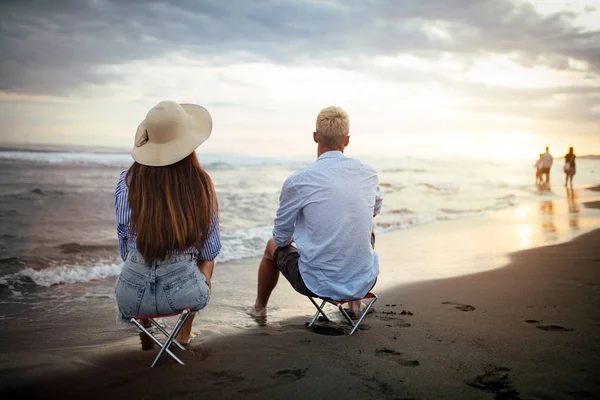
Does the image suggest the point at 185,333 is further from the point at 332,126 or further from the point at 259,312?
the point at 332,126

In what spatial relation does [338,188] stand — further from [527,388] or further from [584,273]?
[584,273]

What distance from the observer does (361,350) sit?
3.58m

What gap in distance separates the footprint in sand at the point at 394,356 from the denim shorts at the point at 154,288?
1.31m

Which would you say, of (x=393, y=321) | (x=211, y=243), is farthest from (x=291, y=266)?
(x=393, y=321)

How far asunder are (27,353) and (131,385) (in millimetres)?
1233

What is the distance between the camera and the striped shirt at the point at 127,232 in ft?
10.9

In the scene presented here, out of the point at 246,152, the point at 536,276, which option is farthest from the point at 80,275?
the point at 246,152

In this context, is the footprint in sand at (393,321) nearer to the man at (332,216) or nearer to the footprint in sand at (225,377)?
the man at (332,216)

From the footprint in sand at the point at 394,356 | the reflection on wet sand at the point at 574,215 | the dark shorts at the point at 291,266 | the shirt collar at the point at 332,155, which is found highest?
the shirt collar at the point at 332,155

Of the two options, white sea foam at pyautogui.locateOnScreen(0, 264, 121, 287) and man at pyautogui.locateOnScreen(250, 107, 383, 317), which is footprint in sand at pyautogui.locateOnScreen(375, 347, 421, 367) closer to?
man at pyautogui.locateOnScreen(250, 107, 383, 317)

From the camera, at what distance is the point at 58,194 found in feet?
50.4

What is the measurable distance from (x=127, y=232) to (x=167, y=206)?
37 centimetres

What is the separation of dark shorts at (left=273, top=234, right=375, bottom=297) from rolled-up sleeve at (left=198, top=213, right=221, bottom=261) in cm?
75

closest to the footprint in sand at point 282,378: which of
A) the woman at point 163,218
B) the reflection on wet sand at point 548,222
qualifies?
the woman at point 163,218
